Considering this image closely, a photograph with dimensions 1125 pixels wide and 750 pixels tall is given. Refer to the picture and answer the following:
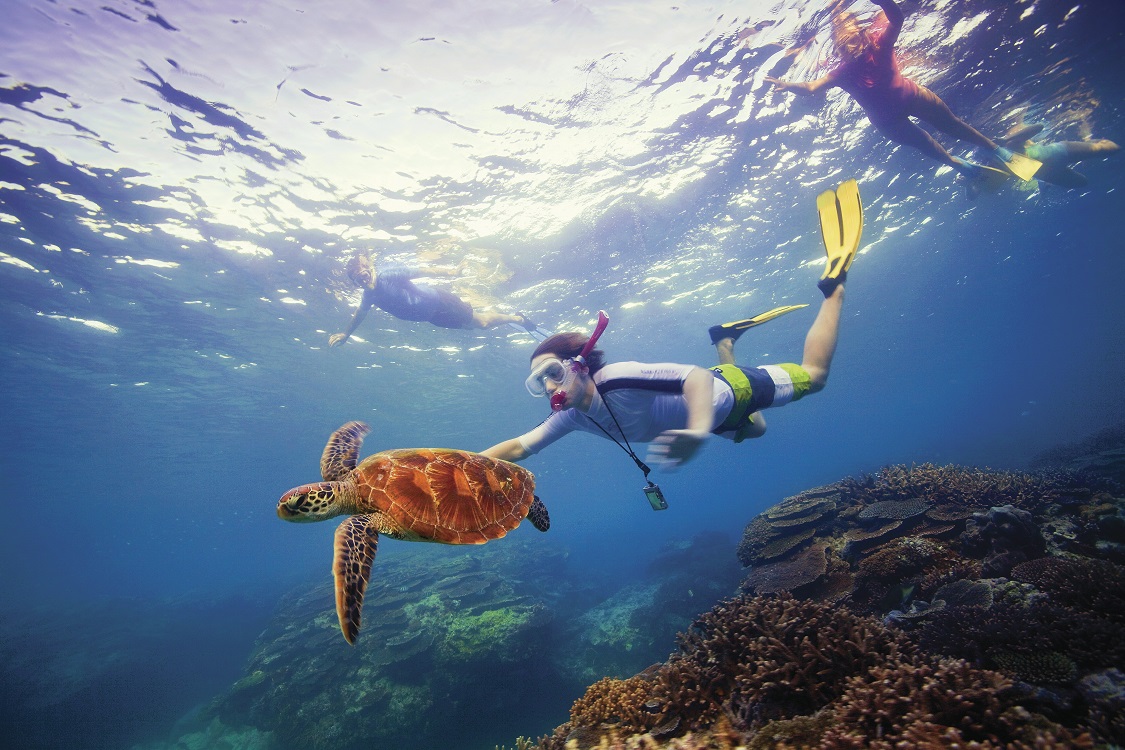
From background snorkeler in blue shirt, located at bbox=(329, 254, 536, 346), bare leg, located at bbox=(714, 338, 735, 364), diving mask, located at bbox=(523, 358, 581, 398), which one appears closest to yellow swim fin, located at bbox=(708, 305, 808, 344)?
bare leg, located at bbox=(714, 338, 735, 364)

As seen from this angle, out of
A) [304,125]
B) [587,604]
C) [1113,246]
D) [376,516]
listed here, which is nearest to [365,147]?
[304,125]

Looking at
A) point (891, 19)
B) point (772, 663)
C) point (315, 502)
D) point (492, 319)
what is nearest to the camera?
A: point (315, 502)

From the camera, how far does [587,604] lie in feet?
57.9

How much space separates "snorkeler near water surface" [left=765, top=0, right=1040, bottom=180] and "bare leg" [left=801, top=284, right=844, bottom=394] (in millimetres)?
6514

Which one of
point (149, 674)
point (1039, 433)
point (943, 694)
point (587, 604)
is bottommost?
point (1039, 433)

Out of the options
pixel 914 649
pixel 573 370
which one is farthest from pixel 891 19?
pixel 914 649

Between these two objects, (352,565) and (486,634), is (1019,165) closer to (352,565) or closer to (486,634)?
(352,565)

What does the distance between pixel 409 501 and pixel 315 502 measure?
0.68 meters

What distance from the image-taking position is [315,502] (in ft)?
9.55

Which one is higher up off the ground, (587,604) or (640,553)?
(587,604)

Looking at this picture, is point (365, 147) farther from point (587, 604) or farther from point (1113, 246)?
point (1113, 246)

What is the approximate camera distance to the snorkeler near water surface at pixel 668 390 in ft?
13.1

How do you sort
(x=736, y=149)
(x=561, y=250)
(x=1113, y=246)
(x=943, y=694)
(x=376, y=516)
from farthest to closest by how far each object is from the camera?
(x=1113, y=246) → (x=561, y=250) → (x=736, y=149) → (x=376, y=516) → (x=943, y=694)

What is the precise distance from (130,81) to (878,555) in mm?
15449
